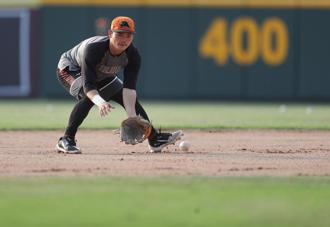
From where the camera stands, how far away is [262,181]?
21.0 feet

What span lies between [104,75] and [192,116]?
23.8ft

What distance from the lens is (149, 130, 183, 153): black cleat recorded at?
28.5 feet

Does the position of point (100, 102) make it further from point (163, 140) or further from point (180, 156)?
point (163, 140)

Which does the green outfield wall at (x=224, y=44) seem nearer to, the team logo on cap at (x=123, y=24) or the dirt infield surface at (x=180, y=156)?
the dirt infield surface at (x=180, y=156)

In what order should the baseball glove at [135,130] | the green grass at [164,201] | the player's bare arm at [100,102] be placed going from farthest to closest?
the baseball glove at [135,130], the player's bare arm at [100,102], the green grass at [164,201]

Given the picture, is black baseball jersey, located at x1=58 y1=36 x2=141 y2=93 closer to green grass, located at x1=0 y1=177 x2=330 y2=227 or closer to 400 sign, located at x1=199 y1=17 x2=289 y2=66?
green grass, located at x1=0 y1=177 x2=330 y2=227

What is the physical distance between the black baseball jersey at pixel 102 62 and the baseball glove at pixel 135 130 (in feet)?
1.09

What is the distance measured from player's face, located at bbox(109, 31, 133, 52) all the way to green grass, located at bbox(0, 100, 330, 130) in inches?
185

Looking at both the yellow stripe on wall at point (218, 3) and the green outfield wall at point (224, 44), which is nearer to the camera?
the yellow stripe on wall at point (218, 3)

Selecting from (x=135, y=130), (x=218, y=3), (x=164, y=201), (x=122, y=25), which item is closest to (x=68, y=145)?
(x=135, y=130)

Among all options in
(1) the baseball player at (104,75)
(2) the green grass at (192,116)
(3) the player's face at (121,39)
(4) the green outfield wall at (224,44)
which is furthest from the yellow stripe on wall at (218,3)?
(3) the player's face at (121,39)

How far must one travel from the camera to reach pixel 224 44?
68.8 ft

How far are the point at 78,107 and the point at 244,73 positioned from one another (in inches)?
509

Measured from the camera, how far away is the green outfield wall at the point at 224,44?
20875 mm
